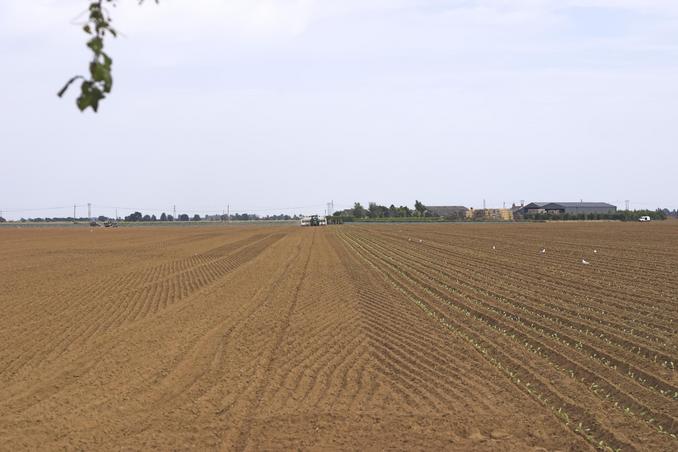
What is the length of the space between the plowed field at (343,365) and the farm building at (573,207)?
488 ft

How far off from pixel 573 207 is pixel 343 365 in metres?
165

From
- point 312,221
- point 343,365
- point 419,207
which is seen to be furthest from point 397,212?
point 343,365

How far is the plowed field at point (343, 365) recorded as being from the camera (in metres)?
6.51

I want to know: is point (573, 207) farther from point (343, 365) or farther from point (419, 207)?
point (343, 365)

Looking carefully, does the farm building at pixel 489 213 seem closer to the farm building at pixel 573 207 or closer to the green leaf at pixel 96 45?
the farm building at pixel 573 207

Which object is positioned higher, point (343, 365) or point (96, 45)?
point (96, 45)

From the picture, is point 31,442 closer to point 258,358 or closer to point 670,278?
point 258,358

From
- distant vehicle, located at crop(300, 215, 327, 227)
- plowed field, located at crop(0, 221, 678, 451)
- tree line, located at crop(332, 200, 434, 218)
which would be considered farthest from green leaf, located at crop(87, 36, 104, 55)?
tree line, located at crop(332, 200, 434, 218)

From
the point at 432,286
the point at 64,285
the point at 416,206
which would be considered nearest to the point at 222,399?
the point at 432,286

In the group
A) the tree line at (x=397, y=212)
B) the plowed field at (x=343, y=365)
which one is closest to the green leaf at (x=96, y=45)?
the plowed field at (x=343, y=365)

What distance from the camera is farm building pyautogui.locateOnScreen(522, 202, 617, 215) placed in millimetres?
160750

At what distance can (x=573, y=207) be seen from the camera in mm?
163500

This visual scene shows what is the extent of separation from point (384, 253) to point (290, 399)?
24718 mm

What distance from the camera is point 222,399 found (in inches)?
296
